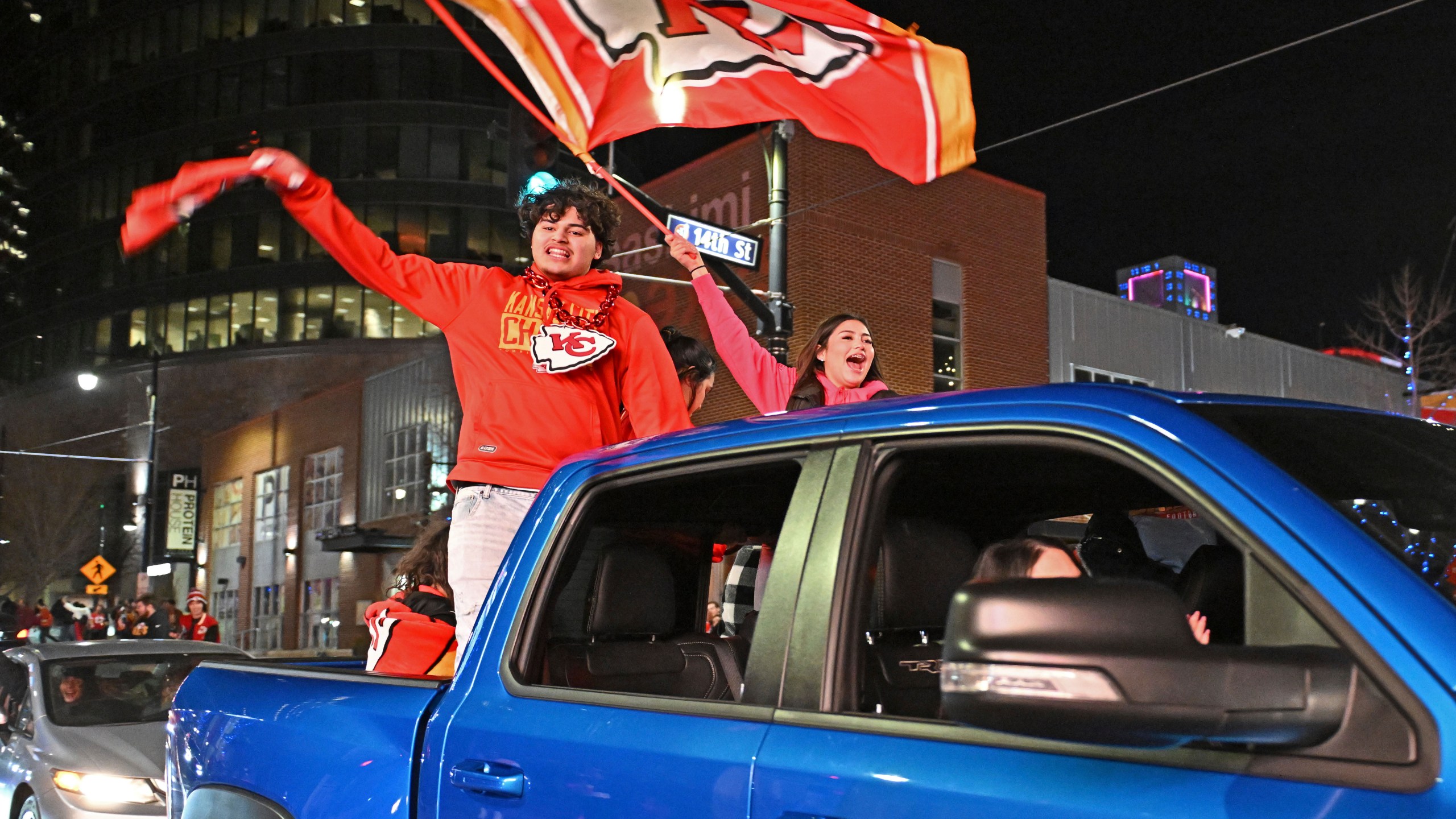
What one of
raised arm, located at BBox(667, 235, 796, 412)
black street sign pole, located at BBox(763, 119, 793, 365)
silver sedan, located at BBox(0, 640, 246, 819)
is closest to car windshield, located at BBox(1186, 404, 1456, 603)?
raised arm, located at BBox(667, 235, 796, 412)

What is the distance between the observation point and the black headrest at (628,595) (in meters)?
2.85

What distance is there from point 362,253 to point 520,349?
566mm

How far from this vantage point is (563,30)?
6555mm

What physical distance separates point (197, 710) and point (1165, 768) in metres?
2.67

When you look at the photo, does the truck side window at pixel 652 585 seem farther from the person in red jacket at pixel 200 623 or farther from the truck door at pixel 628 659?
the person in red jacket at pixel 200 623

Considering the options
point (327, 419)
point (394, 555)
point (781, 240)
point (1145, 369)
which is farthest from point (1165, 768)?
point (327, 419)

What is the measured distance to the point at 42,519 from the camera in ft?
179

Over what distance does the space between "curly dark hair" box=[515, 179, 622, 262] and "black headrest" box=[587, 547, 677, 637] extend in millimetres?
1523

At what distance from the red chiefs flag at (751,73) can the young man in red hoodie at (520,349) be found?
2575 millimetres

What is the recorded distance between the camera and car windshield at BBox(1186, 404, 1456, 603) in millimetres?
1632

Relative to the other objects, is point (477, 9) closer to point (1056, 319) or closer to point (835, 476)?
point (835, 476)

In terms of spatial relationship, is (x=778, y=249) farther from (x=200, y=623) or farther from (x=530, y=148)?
(x=200, y=623)

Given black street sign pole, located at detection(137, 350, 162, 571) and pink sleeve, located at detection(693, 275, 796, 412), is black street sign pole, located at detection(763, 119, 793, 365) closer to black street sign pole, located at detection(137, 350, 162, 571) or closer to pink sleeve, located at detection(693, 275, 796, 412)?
pink sleeve, located at detection(693, 275, 796, 412)

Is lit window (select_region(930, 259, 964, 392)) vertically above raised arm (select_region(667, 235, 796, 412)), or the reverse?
lit window (select_region(930, 259, 964, 392))
